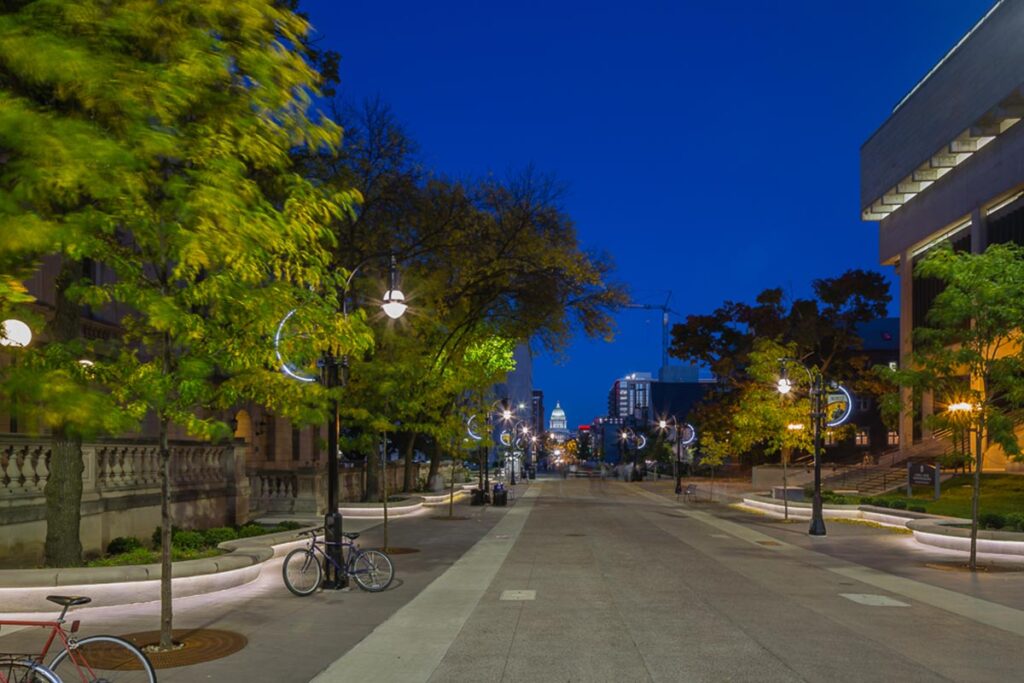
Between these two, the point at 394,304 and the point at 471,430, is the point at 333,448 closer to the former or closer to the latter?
the point at 394,304

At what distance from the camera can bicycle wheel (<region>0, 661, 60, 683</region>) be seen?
19.8ft

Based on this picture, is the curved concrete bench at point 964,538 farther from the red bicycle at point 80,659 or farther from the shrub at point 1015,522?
the red bicycle at point 80,659

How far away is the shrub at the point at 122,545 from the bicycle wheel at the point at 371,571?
451 cm

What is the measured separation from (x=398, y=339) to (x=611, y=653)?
82.2ft

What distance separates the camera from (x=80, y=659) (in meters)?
7.16

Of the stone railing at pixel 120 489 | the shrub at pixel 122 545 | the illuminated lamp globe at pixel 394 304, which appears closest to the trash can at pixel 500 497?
the stone railing at pixel 120 489

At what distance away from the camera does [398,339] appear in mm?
34906

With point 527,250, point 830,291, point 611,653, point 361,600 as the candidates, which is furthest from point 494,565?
point 830,291

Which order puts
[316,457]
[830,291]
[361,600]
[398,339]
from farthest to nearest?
[830,291]
[316,457]
[398,339]
[361,600]

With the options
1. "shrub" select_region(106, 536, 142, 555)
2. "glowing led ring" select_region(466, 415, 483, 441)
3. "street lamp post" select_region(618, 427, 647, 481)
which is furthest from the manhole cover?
"street lamp post" select_region(618, 427, 647, 481)

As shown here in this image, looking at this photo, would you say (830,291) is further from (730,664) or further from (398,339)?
(730,664)

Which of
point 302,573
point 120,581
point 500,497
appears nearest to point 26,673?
point 120,581

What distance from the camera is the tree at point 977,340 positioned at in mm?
19688

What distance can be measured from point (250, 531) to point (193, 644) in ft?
37.3
